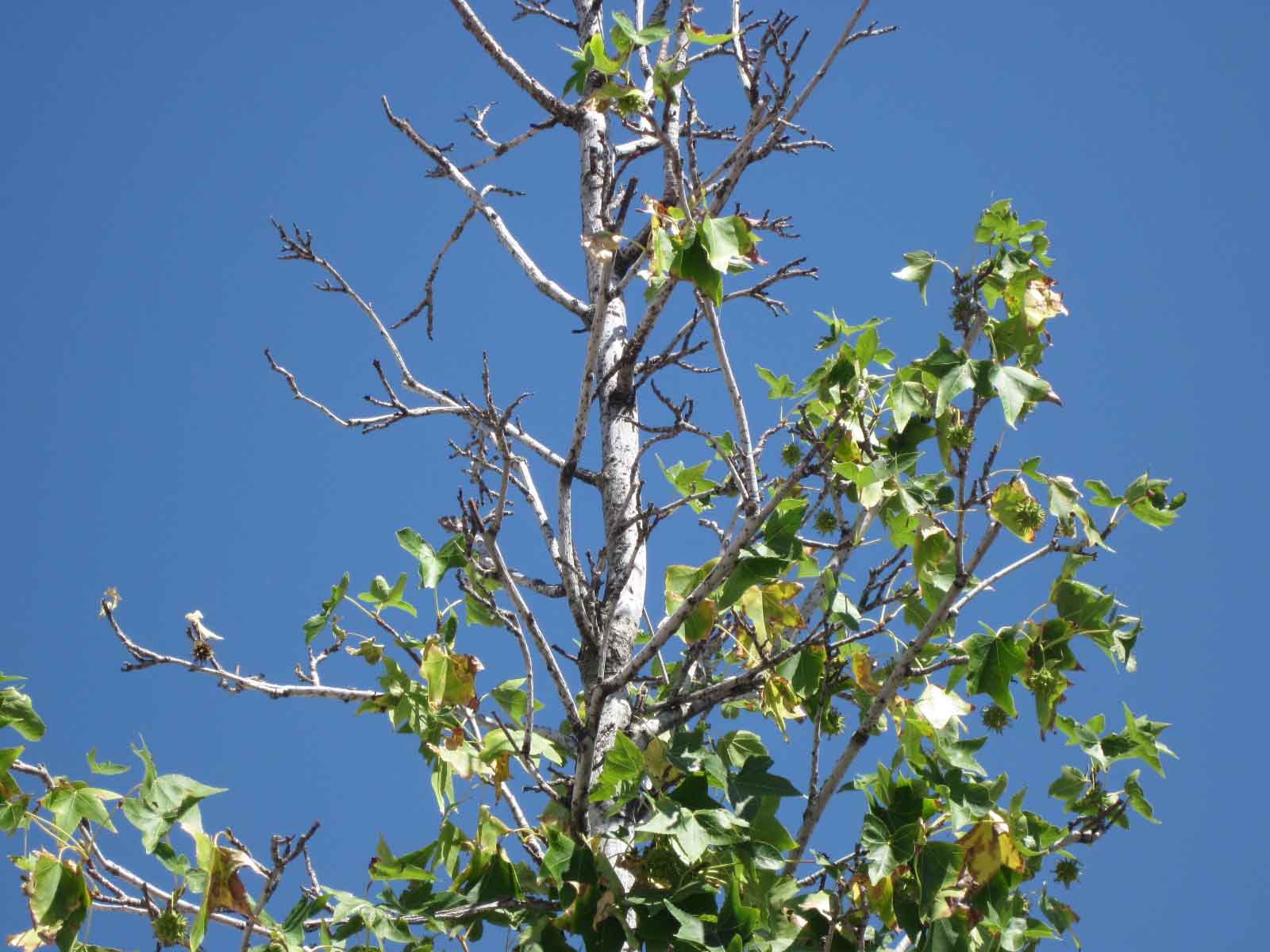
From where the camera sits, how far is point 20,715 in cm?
333

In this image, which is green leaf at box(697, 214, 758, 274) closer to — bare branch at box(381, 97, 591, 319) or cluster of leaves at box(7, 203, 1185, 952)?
cluster of leaves at box(7, 203, 1185, 952)

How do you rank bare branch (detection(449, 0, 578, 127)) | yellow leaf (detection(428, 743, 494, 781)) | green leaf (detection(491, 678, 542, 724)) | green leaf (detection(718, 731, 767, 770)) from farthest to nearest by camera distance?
bare branch (detection(449, 0, 578, 127))
green leaf (detection(491, 678, 542, 724))
green leaf (detection(718, 731, 767, 770))
yellow leaf (detection(428, 743, 494, 781))

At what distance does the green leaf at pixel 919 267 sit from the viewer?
376cm

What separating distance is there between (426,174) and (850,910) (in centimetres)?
371

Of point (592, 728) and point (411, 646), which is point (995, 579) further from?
point (411, 646)

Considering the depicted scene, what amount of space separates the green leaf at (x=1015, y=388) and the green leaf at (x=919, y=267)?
0.42 meters

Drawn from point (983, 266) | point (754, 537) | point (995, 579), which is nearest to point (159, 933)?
point (754, 537)

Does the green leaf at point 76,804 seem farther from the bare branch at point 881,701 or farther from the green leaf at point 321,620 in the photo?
the bare branch at point 881,701

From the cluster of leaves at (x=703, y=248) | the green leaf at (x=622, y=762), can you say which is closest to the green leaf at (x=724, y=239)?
the cluster of leaves at (x=703, y=248)

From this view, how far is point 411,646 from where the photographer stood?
381 cm

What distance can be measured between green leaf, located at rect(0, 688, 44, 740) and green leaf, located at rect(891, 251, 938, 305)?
106 inches

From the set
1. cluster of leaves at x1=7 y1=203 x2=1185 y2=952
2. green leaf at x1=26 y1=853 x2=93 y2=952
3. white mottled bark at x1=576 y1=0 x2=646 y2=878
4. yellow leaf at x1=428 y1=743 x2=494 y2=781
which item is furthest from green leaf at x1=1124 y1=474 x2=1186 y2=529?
green leaf at x1=26 y1=853 x2=93 y2=952

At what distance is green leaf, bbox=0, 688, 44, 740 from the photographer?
3324mm

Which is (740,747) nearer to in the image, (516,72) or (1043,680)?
(1043,680)
